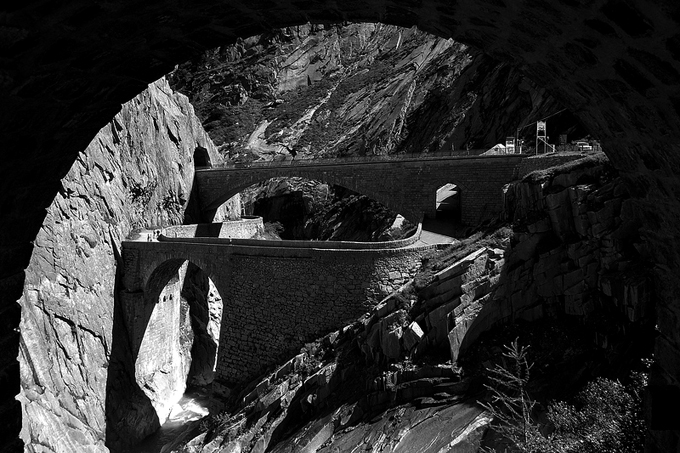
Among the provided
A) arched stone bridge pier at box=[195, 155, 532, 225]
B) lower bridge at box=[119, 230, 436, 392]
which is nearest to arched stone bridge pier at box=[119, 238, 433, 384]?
lower bridge at box=[119, 230, 436, 392]

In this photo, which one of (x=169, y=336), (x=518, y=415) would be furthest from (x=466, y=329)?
(x=169, y=336)

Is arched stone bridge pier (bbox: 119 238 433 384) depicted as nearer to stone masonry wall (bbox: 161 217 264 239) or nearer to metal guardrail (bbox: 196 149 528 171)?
metal guardrail (bbox: 196 149 528 171)

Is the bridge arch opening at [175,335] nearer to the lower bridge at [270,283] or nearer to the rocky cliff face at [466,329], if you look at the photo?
the lower bridge at [270,283]

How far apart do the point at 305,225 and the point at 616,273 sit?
3315 centimetres

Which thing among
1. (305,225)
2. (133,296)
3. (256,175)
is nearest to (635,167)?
(133,296)

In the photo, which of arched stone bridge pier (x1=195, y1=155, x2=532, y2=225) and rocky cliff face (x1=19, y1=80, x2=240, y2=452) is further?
arched stone bridge pier (x1=195, y1=155, x2=532, y2=225)

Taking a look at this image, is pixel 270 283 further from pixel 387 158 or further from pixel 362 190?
pixel 387 158

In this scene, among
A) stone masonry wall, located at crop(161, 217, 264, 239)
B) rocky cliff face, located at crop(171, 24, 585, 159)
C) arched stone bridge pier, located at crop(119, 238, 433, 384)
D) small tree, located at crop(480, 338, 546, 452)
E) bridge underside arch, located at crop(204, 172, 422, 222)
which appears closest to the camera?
small tree, located at crop(480, 338, 546, 452)

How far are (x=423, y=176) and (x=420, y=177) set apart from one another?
0.58 feet

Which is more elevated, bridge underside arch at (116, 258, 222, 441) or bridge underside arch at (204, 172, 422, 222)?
bridge underside arch at (204, 172, 422, 222)

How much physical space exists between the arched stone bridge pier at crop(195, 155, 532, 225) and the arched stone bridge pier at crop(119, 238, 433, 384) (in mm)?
6870

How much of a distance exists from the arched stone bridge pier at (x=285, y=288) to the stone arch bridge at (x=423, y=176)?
672cm

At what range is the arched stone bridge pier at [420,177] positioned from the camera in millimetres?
23750

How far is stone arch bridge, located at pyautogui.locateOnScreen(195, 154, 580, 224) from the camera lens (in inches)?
927
